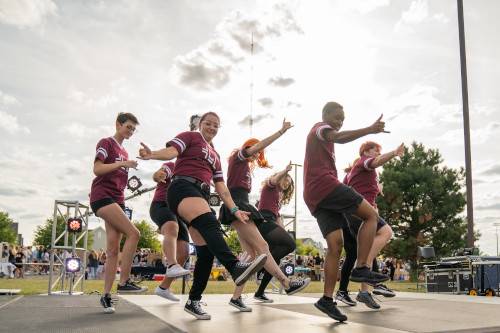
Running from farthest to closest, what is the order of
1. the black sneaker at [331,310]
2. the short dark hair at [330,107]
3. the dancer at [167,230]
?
1. the dancer at [167,230]
2. the short dark hair at [330,107]
3. the black sneaker at [331,310]

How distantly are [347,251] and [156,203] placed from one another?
2.67 m

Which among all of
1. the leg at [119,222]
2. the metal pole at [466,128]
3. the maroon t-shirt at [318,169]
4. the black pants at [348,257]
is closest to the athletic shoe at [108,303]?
the leg at [119,222]

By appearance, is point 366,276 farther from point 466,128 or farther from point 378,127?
point 466,128

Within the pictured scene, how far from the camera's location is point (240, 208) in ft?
17.9

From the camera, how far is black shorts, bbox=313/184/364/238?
4379 mm

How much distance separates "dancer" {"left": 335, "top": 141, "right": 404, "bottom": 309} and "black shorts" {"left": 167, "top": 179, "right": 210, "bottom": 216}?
209 cm

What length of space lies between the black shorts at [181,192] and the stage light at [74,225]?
20.2 ft

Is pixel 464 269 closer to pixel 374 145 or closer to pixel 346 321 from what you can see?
pixel 374 145

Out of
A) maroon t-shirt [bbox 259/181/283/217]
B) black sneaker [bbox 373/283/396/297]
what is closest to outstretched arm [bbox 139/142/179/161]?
maroon t-shirt [bbox 259/181/283/217]

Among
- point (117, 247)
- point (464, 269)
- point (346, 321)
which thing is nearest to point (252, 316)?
point (346, 321)

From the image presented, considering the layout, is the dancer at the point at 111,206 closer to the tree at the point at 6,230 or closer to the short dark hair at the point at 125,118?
the short dark hair at the point at 125,118

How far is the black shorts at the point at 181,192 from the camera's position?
416 cm

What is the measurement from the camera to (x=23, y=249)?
26.3 meters

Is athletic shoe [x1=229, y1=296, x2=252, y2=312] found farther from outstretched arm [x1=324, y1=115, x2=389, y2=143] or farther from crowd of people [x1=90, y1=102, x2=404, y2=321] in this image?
outstretched arm [x1=324, y1=115, x2=389, y2=143]
